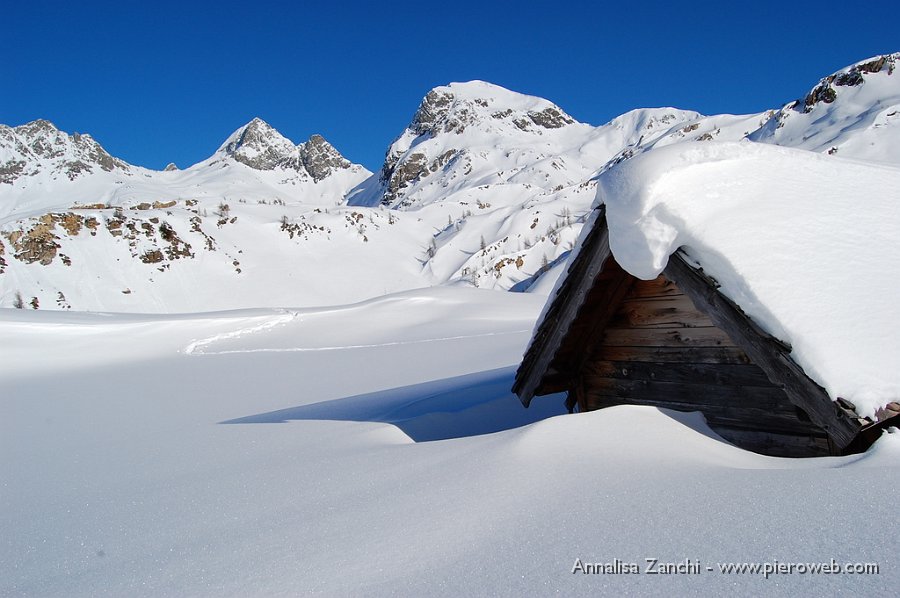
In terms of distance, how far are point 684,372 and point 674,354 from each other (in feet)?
0.39

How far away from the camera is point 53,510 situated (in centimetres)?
238

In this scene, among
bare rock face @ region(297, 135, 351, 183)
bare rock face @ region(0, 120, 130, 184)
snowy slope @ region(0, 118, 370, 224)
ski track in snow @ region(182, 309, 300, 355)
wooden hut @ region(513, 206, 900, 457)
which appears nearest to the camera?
wooden hut @ region(513, 206, 900, 457)

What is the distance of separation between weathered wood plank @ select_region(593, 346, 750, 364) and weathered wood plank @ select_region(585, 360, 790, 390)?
2 cm

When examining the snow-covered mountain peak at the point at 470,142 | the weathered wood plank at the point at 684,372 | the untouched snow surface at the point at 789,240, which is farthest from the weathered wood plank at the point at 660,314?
the snow-covered mountain peak at the point at 470,142

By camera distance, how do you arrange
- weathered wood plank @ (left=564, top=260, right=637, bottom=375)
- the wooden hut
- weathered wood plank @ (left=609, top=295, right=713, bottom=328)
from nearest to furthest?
the wooden hut < weathered wood plank @ (left=609, top=295, right=713, bottom=328) < weathered wood plank @ (left=564, top=260, right=637, bottom=375)

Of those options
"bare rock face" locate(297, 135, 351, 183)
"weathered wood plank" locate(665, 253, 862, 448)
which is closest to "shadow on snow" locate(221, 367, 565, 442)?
"weathered wood plank" locate(665, 253, 862, 448)

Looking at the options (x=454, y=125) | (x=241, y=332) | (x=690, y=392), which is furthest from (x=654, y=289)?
(x=454, y=125)

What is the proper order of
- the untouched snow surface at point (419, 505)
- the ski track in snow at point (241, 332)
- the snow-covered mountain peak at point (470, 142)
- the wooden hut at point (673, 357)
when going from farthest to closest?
the snow-covered mountain peak at point (470, 142) < the ski track in snow at point (241, 332) < the wooden hut at point (673, 357) < the untouched snow surface at point (419, 505)

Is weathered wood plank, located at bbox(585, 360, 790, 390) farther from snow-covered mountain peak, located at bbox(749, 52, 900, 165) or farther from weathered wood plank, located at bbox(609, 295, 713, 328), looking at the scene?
snow-covered mountain peak, located at bbox(749, 52, 900, 165)

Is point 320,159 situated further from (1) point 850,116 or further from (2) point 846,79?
(1) point 850,116

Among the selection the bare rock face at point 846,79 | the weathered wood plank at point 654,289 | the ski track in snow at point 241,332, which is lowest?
the weathered wood plank at point 654,289

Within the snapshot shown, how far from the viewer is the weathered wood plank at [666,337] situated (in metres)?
2.88

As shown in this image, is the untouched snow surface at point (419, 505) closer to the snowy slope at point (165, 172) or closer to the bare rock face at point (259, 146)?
the snowy slope at point (165, 172)

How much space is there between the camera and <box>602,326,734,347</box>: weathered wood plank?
2883 mm
